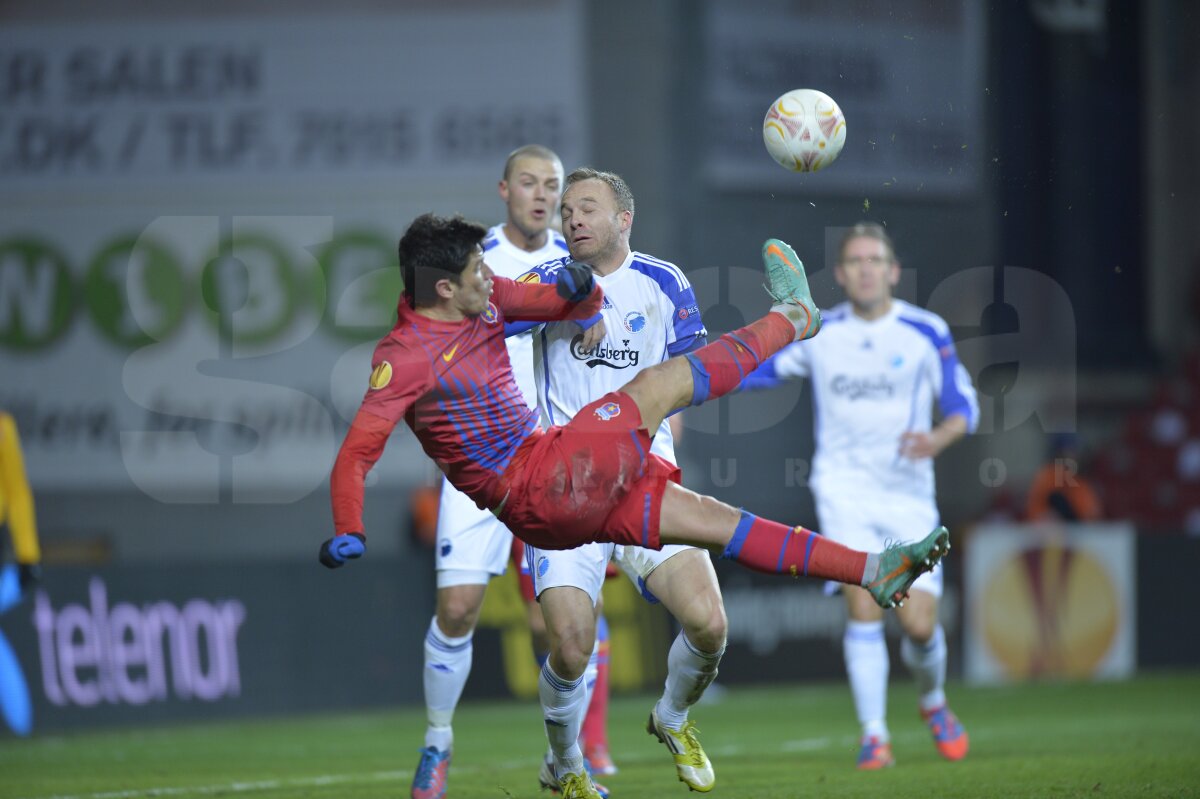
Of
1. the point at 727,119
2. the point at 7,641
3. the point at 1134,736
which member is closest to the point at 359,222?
the point at 727,119

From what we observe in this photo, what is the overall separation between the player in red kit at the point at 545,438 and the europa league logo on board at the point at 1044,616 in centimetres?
824

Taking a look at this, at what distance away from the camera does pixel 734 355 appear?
612 cm

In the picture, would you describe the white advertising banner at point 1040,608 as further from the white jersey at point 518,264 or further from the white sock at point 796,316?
the white sock at point 796,316

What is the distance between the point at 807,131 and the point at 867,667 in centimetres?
291

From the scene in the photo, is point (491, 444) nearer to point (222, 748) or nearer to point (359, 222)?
point (222, 748)

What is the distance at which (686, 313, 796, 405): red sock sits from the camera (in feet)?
19.9

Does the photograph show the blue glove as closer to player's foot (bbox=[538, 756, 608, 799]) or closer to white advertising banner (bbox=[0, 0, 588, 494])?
player's foot (bbox=[538, 756, 608, 799])

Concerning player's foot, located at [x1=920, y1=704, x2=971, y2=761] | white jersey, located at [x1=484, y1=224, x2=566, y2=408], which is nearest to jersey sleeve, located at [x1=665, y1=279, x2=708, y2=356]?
white jersey, located at [x1=484, y1=224, x2=566, y2=408]

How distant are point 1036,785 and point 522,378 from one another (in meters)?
2.79

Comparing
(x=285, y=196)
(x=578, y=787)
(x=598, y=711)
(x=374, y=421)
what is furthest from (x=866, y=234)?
(x=285, y=196)

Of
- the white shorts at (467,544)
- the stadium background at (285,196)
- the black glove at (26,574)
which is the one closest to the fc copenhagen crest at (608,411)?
the white shorts at (467,544)

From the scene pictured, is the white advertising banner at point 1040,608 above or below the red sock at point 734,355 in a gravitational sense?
below

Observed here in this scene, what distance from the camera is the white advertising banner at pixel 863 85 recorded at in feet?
32.4

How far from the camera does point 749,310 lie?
9.97m
